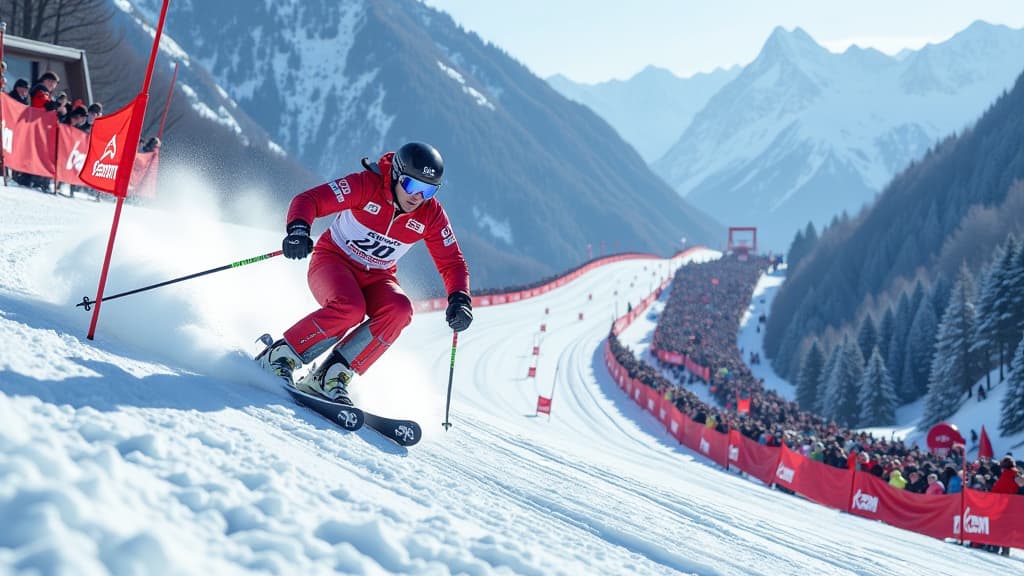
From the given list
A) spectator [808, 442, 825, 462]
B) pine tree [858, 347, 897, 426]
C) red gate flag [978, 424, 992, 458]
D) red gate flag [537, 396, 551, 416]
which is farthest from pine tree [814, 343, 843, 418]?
spectator [808, 442, 825, 462]

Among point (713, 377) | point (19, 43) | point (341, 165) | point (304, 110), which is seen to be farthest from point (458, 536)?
point (304, 110)

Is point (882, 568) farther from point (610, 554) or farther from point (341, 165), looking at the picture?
Result: point (341, 165)

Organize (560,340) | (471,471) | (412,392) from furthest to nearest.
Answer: (560,340) → (412,392) → (471,471)

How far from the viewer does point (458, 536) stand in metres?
3.44

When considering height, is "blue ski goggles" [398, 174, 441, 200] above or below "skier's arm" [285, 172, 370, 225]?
above

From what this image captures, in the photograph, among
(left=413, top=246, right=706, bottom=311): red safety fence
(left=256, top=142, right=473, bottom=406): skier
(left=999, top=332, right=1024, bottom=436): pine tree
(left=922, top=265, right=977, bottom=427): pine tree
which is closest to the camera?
(left=256, top=142, right=473, bottom=406): skier

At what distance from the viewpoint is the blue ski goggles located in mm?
5377

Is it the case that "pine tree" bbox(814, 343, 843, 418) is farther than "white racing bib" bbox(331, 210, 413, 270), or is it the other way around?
"pine tree" bbox(814, 343, 843, 418)

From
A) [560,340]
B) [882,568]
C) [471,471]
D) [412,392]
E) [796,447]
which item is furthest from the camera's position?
[560,340]

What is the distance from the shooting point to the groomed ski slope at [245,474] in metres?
2.64

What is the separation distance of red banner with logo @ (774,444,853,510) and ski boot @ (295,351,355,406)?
11006 millimetres

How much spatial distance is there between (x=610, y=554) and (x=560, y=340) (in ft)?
117

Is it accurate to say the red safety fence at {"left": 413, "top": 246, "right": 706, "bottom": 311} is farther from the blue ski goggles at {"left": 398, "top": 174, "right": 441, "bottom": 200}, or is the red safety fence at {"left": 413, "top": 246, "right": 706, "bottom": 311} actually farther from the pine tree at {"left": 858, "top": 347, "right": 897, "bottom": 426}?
the blue ski goggles at {"left": 398, "top": 174, "right": 441, "bottom": 200}

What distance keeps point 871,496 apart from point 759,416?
10377 mm
